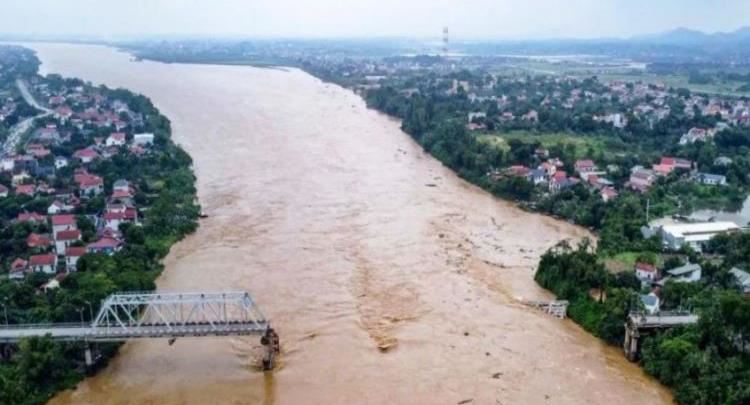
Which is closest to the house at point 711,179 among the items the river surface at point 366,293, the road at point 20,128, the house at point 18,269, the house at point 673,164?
the house at point 673,164

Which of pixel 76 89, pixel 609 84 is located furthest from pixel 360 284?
pixel 609 84

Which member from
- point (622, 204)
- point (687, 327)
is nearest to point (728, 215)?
point (622, 204)

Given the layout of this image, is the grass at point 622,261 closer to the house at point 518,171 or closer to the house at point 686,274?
the house at point 686,274

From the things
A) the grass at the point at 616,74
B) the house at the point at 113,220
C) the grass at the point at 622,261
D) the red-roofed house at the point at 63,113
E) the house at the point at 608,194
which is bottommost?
the grass at the point at 622,261

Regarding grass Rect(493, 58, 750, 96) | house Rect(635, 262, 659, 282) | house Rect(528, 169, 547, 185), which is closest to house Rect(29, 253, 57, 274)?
house Rect(635, 262, 659, 282)

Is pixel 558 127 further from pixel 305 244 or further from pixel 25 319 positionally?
pixel 25 319

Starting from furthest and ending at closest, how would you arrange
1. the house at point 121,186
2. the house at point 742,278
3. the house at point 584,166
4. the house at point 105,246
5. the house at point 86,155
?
the house at point 86,155 < the house at point 584,166 < the house at point 121,186 < the house at point 105,246 < the house at point 742,278

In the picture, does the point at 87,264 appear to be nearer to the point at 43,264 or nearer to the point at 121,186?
the point at 43,264
